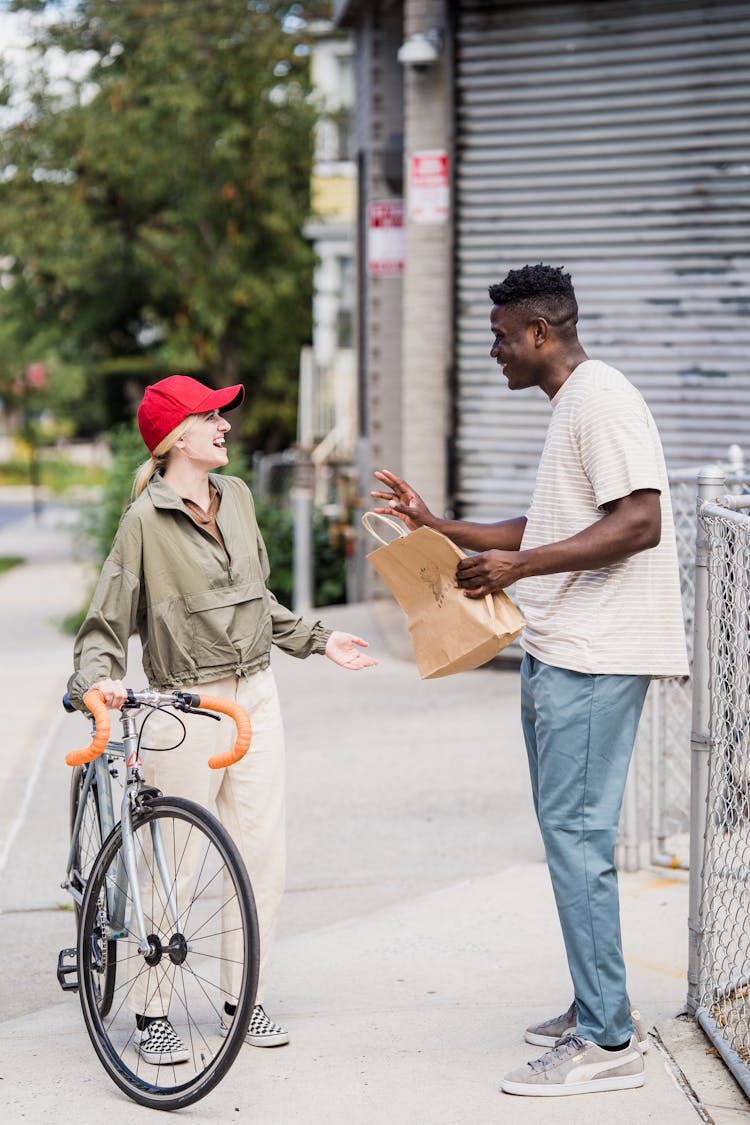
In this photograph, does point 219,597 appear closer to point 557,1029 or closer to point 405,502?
point 405,502

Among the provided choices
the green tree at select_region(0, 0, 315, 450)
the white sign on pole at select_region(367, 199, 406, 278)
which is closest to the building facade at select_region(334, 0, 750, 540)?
the white sign on pole at select_region(367, 199, 406, 278)

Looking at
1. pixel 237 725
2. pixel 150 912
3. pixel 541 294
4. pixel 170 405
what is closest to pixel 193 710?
pixel 237 725

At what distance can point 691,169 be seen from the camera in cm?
896

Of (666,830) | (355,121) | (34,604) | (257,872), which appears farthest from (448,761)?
(34,604)

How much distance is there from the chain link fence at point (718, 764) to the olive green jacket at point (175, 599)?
1227mm

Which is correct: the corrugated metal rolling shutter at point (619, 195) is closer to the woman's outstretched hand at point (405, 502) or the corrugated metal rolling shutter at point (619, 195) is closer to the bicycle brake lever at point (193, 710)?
the woman's outstretched hand at point (405, 502)

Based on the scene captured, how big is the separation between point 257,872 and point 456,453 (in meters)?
5.98

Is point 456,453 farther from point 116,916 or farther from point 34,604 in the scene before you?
point 34,604

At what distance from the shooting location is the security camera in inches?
375

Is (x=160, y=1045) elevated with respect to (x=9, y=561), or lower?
elevated

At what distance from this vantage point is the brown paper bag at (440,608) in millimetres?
3900

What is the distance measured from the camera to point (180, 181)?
72.2 ft

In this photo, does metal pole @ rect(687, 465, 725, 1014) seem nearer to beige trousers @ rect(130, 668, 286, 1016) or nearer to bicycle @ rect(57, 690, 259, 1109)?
beige trousers @ rect(130, 668, 286, 1016)

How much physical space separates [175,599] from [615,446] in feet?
3.99
